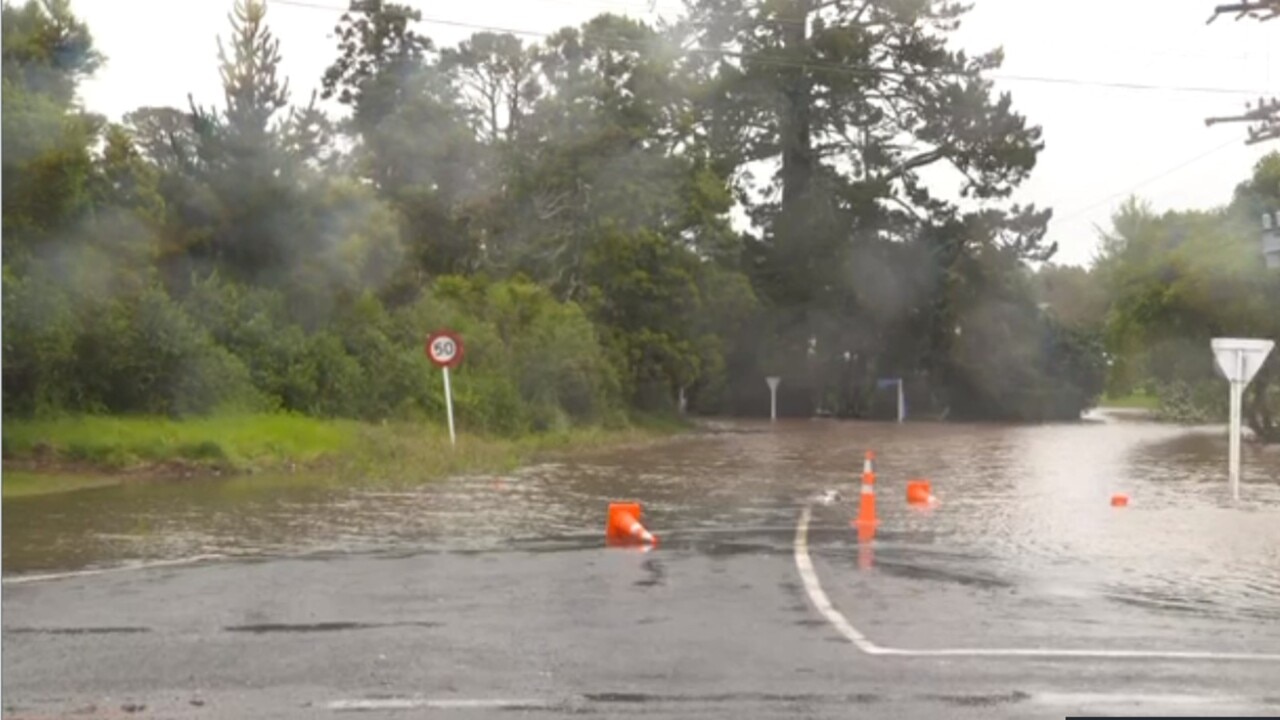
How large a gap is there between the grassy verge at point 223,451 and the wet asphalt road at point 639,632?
1007cm

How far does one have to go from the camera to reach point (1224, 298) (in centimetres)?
4931

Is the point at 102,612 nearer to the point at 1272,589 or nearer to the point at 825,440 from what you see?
the point at 1272,589

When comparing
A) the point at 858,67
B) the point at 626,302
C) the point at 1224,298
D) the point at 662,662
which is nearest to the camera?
the point at 662,662

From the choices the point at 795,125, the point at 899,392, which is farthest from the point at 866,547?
the point at 899,392

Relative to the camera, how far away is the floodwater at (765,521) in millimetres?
15648

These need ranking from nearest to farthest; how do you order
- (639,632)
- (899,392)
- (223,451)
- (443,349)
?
(639,632), (223,451), (443,349), (899,392)

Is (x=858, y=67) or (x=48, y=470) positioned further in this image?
(x=858, y=67)

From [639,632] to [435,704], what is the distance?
257 cm

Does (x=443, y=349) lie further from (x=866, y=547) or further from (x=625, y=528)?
(x=866, y=547)

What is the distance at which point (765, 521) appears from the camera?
67.7ft

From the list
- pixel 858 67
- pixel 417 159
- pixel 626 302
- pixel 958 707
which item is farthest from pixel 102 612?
pixel 858 67

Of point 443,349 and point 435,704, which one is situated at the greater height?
point 443,349

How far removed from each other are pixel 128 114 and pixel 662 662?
1542 inches

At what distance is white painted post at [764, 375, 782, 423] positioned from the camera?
228 feet
